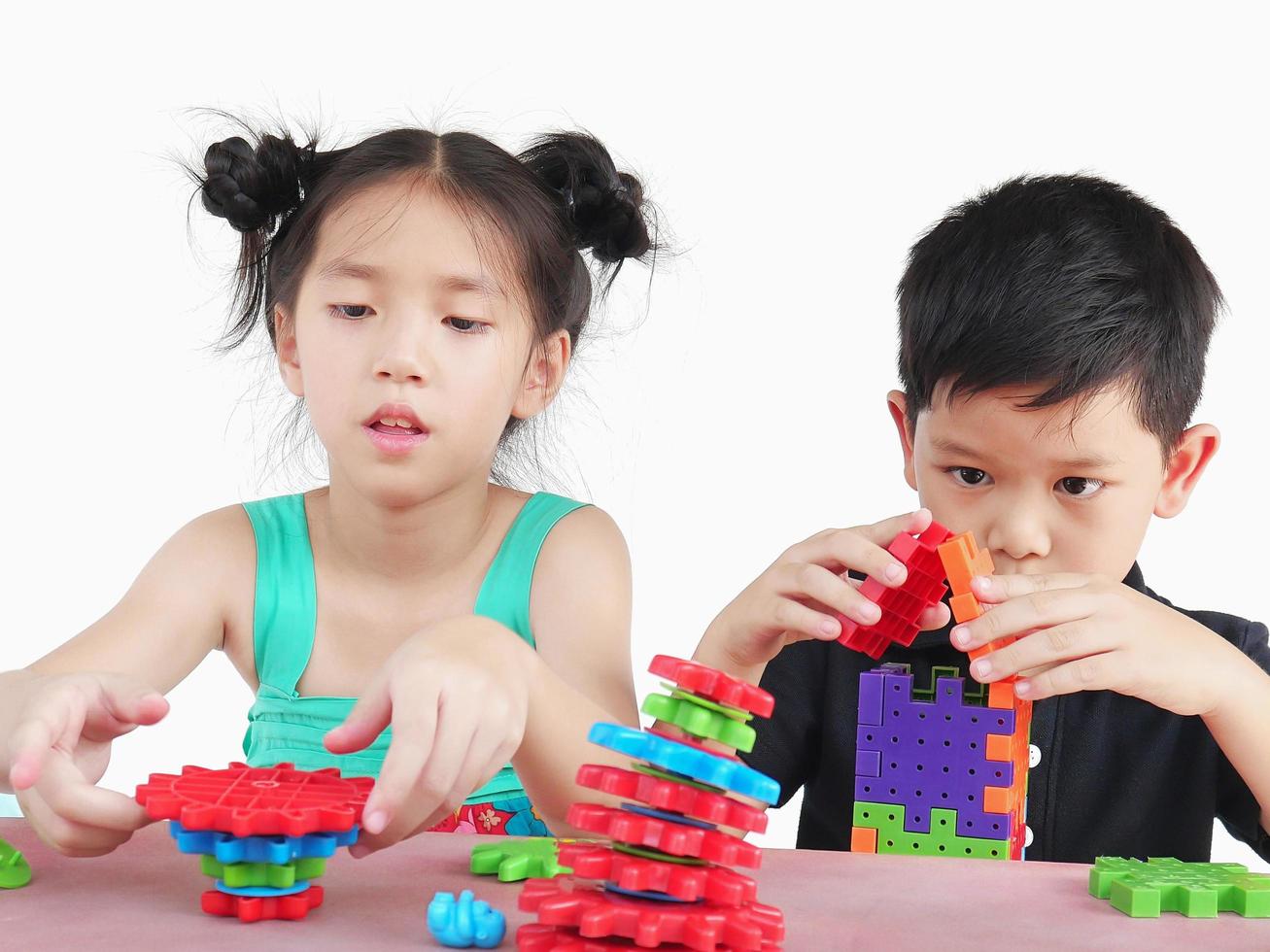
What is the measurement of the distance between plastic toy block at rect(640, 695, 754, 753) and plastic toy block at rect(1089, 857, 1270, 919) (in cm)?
30

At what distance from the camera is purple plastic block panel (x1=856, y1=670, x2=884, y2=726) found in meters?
1.14

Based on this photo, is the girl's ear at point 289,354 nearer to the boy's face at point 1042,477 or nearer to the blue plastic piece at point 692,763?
the boy's face at point 1042,477

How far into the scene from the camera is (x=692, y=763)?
2.18 feet

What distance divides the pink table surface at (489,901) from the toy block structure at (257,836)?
0.01m

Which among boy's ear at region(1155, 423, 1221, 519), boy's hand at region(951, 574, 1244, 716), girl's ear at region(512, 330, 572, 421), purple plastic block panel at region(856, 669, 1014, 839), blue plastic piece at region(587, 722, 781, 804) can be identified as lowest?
blue plastic piece at region(587, 722, 781, 804)

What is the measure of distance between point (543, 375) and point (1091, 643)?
25.0 inches

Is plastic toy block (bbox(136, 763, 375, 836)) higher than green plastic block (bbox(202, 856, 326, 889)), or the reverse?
plastic toy block (bbox(136, 763, 375, 836))

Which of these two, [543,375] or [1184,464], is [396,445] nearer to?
[543,375]

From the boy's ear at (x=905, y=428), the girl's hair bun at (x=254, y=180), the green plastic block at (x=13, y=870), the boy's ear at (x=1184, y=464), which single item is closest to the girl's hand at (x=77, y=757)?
the green plastic block at (x=13, y=870)

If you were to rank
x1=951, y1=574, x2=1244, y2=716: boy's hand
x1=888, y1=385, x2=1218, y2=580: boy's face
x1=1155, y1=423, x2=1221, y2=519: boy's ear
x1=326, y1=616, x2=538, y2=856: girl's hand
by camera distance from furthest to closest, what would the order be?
x1=1155, y1=423, x2=1221, y2=519: boy's ear
x1=888, y1=385, x2=1218, y2=580: boy's face
x1=951, y1=574, x2=1244, y2=716: boy's hand
x1=326, y1=616, x2=538, y2=856: girl's hand

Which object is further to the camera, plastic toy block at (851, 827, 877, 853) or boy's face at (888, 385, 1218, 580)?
boy's face at (888, 385, 1218, 580)

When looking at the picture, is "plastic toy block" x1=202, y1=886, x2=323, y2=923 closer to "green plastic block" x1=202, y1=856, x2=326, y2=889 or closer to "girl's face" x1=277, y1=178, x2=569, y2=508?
"green plastic block" x1=202, y1=856, x2=326, y2=889

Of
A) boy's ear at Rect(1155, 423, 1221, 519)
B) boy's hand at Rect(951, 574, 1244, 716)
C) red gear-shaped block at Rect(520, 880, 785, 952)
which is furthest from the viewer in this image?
boy's ear at Rect(1155, 423, 1221, 519)

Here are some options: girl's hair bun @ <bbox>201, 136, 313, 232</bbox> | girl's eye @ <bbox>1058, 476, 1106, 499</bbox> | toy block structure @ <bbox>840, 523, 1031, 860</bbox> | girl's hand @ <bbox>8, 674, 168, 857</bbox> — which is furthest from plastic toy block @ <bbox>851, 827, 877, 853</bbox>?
girl's hair bun @ <bbox>201, 136, 313, 232</bbox>
